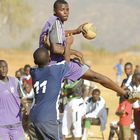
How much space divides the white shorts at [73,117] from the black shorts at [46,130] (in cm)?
641

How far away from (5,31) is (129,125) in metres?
76.4

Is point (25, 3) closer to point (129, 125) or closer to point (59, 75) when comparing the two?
point (129, 125)

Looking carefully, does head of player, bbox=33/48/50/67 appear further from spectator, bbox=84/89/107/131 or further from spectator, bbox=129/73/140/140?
spectator, bbox=84/89/107/131

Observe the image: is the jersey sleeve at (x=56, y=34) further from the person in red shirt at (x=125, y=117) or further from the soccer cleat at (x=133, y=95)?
the person in red shirt at (x=125, y=117)

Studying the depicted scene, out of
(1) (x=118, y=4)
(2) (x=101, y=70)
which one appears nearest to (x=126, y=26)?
(1) (x=118, y=4)

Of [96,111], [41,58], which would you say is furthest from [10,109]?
[96,111]

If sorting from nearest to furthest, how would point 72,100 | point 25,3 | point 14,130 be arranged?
point 14,130 < point 72,100 < point 25,3

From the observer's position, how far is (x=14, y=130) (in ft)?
34.2

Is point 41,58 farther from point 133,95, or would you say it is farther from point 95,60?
point 95,60

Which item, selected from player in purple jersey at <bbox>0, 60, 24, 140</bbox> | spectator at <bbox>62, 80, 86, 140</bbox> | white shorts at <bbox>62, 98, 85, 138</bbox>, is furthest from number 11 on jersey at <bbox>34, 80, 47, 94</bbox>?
white shorts at <bbox>62, 98, 85, 138</bbox>

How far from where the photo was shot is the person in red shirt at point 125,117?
13281mm

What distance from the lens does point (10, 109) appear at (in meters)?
10.5

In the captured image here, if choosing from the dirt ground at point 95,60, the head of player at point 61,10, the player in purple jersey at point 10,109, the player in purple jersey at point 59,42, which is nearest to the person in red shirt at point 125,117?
the player in purple jersey at point 10,109

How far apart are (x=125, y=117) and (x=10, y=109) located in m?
3.50
